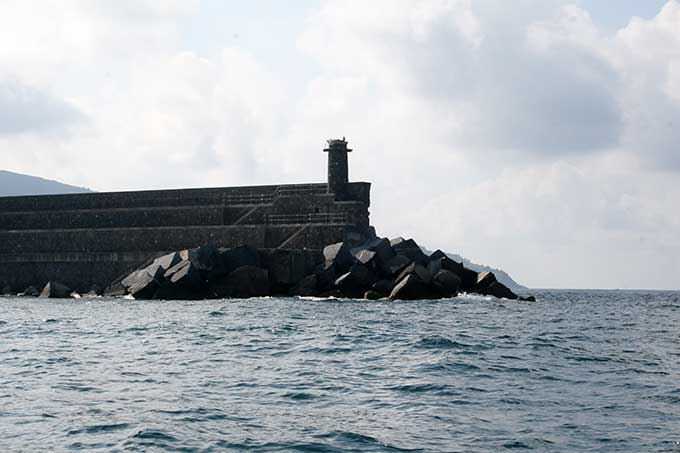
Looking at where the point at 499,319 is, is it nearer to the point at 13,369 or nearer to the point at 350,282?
the point at 350,282

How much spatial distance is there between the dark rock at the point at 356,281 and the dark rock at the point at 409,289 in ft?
4.49

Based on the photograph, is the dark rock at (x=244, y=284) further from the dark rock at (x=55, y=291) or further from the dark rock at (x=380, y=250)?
the dark rock at (x=55, y=291)

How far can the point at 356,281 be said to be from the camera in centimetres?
3838

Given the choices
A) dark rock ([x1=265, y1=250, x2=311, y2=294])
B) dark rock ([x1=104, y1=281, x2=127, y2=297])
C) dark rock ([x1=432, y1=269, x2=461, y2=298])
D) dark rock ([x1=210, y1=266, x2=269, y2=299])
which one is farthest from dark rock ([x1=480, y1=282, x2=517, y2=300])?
dark rock ([x1=104, y1=281, x2=127, y2=297])

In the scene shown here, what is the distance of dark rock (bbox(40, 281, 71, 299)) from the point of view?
44.7 m

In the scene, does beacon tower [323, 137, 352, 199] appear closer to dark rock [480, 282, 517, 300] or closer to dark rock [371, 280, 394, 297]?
dark rock [371, 280, 394, 297]

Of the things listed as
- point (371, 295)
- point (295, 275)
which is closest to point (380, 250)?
point (371, 295)

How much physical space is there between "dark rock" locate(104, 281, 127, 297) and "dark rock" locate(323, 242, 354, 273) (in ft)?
35.5

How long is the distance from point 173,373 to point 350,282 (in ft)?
77.8

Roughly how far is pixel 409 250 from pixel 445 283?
349 centimetres

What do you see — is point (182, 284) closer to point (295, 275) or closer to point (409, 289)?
point (295, 275)

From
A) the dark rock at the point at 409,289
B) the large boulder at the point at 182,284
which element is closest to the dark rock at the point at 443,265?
the dark rock at the point at 409,289

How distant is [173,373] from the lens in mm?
14766

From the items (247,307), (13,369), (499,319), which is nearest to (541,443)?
(13,369)
